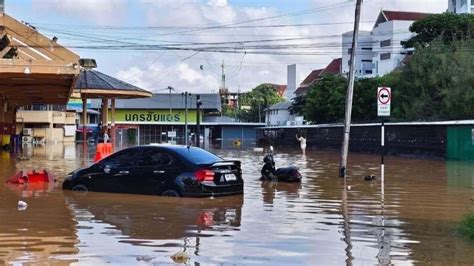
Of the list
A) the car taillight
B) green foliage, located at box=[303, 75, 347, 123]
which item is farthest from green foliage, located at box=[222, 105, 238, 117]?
the car taillight

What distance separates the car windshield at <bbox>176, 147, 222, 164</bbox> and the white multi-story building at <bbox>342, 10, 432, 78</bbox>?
76.3 meters

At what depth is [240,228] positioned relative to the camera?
11.3 metres

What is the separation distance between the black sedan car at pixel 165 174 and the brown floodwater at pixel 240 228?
348 mm

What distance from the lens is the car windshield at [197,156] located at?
15.5 metres

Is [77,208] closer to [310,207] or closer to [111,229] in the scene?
[111,229]

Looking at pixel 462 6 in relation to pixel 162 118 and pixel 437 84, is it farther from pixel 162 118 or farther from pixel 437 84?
pixel 437 84

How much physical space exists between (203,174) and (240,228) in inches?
164

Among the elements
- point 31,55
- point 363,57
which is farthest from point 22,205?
point 363,57

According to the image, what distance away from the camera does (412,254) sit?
29.8 feet

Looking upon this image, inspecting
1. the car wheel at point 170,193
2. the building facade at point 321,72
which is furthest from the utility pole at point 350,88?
the building facade at point 321,72

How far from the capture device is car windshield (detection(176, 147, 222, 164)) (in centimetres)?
1552

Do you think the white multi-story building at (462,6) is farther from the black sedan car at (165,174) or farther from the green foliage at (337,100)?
the black sedan car at (165,174)

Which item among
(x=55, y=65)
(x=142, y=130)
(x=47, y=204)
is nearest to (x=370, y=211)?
(x=47, y=204)

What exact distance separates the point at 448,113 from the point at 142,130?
6691cm
